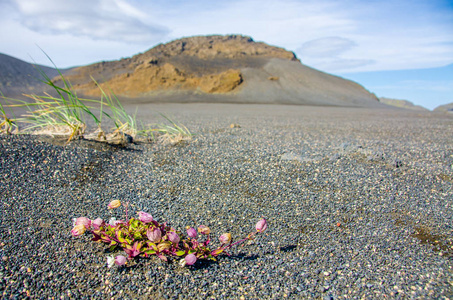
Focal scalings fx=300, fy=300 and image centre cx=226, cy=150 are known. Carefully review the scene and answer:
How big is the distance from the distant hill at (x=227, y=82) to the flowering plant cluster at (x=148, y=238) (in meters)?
20.4

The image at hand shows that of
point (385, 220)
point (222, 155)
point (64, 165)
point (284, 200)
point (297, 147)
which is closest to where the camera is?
point (385, 220)

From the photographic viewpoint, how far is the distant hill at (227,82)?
23188 mm

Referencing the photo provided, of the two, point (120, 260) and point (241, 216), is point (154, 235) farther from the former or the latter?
point (241, 216)

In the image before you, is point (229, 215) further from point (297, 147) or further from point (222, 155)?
point (297, 147)

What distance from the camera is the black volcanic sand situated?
1309 millimetres

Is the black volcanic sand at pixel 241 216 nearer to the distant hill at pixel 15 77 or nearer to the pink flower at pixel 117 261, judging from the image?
the pink flower at pixel 117 261

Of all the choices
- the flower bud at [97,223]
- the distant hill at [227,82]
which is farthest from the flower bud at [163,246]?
the distant hill at [227,82]

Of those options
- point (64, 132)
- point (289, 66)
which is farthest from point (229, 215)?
point (289, 66)

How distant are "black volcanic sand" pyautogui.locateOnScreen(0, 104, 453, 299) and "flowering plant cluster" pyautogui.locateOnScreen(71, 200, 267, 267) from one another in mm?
56

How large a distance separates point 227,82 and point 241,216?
23115mm

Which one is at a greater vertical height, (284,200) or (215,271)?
(284,200)

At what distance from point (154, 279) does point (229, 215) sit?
Answer: 2.29ft

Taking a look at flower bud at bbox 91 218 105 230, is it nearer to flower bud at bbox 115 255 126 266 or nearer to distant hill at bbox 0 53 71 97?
flower bud at bbox 115 255 126 266

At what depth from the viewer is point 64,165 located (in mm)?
2453
